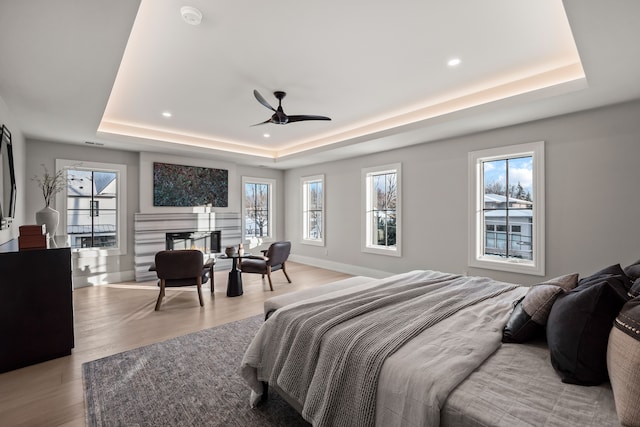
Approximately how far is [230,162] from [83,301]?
3.75m

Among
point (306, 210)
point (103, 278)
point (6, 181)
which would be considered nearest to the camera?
point (6, 181)

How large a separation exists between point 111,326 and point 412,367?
11.7 ft

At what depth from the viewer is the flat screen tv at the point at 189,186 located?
5887mm

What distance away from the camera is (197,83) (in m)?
3.37

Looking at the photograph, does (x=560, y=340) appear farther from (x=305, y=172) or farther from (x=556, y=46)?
(x=305, y=172)

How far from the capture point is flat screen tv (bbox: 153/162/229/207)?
5.89 m

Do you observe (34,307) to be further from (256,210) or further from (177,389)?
(256,210)

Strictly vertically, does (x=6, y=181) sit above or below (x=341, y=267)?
above

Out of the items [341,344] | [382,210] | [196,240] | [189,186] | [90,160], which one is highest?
[90,160]

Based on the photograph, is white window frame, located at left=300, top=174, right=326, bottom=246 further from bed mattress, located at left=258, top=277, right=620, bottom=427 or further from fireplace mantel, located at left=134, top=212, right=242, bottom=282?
bed mattress, located at left=258, top=277, right=620, bottom=427

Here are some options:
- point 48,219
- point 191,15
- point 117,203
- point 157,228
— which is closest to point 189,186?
point 157,228

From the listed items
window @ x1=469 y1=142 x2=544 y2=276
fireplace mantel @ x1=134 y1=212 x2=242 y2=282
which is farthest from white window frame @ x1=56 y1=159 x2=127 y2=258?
window @ x1=469 y1=142 x2=544 y2=276

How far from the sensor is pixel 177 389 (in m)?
2.22

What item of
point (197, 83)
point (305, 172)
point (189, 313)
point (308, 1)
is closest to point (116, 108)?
point (197, 83)
